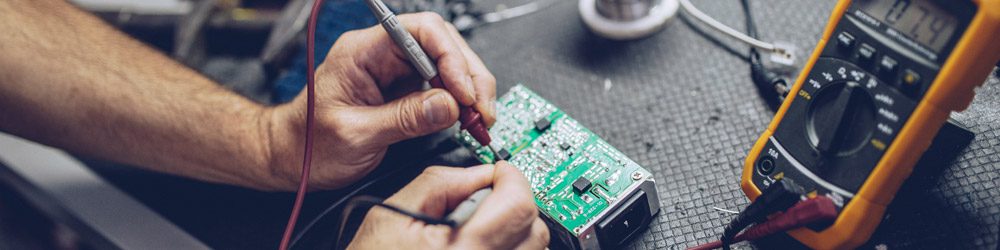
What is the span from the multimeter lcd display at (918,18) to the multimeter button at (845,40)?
0.08ft

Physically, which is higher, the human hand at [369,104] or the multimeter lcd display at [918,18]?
the multimeter lcd display at [918,18]

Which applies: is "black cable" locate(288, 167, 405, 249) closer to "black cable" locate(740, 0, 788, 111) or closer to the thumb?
the thumb

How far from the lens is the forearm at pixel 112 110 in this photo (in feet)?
2.70

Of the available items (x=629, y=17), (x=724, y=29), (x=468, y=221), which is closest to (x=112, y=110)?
(x=468, y=221)

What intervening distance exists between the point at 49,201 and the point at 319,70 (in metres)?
0.42

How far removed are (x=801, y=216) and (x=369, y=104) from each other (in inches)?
18.7

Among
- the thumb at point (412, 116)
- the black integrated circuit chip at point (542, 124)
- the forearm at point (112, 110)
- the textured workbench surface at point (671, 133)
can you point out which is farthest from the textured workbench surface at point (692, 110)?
the forearm at point (112, 110)

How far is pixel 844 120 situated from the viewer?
60 cm

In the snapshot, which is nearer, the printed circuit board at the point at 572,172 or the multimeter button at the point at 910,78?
the multimeter button at the point at 910,78

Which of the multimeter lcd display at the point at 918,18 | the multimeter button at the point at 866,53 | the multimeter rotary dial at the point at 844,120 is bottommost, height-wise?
the multimeter rotary dial at the point at 844,120

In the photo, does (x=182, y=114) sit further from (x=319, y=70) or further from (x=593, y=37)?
(x=593, y=37)

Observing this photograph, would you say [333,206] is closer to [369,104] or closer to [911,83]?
[369,104]

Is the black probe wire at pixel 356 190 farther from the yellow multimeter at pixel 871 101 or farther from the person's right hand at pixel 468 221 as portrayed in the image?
the yellow multimeter at pixel 871 101

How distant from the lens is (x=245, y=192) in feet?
2.84
